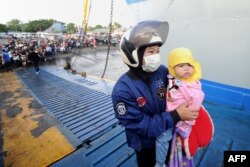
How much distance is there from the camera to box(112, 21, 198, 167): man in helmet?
1.40 m

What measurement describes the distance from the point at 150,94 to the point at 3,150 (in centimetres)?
315

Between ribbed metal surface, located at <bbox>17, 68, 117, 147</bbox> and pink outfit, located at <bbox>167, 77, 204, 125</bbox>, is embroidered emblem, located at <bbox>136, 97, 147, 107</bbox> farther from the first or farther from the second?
ribbed metal surface, located at <bbox>17, 68, 117, 147</bbox>

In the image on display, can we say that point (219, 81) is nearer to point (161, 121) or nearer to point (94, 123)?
point (94, 123)

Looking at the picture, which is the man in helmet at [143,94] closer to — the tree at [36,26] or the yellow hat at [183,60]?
the yellow hat at [183,60]

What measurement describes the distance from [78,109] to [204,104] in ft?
10.2

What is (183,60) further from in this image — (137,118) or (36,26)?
(36,26)

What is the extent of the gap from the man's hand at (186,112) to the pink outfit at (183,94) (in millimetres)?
47

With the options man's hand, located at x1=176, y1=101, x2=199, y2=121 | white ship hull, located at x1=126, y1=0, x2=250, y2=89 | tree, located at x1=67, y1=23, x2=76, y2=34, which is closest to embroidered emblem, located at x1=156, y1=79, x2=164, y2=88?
man's hand, located at x1=176, y1=101, x2=199, y2=121

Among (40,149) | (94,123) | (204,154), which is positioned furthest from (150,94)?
(94,123)

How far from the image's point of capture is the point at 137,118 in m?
1.39

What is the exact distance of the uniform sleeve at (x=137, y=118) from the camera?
1.39m

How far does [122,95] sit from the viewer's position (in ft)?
4.65

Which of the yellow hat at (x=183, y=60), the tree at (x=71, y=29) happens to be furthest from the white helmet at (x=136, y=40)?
the tree at (x=71, y=29)

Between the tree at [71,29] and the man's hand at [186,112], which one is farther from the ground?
the tree at [71,29]
